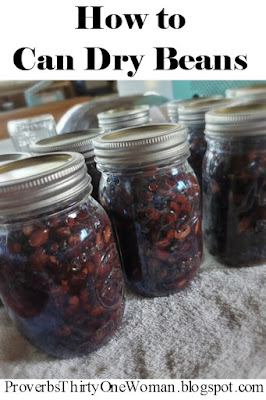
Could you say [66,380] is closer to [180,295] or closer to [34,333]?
[34,333]

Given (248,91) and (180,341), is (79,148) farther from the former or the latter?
(248,91)

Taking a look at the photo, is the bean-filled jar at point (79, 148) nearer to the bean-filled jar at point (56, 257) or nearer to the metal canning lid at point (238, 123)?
the bean-filled jar at point (56, 257)

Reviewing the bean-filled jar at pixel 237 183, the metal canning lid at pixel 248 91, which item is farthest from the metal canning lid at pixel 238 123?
the metal canning lid at pixel 248 91

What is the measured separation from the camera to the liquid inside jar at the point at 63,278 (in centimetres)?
36

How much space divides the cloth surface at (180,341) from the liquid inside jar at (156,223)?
0.04m

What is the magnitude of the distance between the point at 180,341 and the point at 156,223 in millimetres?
146

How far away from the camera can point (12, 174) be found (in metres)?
0.39

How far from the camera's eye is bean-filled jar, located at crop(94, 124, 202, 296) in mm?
419

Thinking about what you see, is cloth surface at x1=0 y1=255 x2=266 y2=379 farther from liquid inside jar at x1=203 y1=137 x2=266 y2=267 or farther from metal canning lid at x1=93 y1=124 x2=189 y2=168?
metal canning lid at x1=93 y1=124 x2=189 y2=168

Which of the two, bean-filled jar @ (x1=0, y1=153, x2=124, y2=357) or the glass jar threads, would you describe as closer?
bean-filled jar @ (x1=0, y1=153, x2=124, y2=357)

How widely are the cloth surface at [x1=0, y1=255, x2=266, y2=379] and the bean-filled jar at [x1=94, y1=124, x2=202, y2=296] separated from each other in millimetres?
35

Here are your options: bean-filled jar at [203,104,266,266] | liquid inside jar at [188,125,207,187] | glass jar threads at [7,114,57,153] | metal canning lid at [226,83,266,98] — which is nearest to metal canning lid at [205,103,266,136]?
bean-filled jar at [203,104,266,266]

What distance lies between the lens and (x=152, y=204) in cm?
43

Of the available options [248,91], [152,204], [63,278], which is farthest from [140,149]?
[248,91]
